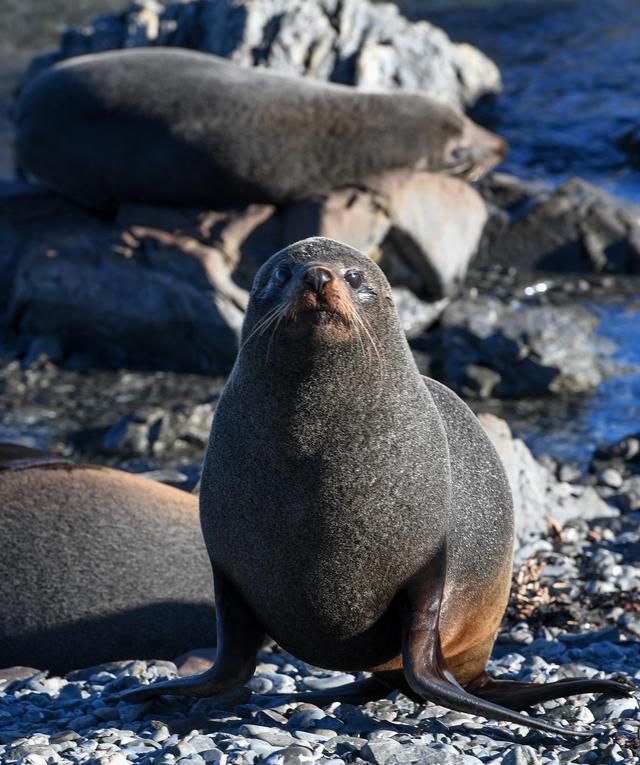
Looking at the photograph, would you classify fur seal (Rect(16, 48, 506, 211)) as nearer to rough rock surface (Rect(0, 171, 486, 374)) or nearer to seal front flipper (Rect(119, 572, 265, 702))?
rough rock surface (Rect(0, 171, 486, 374))

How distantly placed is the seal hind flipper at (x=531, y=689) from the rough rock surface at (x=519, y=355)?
5.25 m

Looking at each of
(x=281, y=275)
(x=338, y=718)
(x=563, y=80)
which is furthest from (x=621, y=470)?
(x=563, y=80)

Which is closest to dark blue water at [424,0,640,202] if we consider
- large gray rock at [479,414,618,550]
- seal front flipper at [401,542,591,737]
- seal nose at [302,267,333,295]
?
large gray rock at [479,414,618,550]

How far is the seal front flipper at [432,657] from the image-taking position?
409cm

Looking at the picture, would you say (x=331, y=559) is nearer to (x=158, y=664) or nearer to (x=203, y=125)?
(x=158, y=664)

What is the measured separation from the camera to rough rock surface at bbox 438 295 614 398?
10008 mm

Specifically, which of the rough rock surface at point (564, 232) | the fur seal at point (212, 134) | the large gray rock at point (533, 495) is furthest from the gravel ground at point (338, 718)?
the rough rock surface at point (564, 232)

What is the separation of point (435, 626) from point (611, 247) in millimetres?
8700

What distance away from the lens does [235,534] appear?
438cm

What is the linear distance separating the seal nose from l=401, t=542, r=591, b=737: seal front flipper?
3.14 feet

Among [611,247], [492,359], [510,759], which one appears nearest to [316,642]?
[510,759]

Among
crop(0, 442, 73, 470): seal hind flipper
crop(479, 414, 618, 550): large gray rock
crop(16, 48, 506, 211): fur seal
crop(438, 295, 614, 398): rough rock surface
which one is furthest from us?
crop(16, 48, 506, 211): fur seal

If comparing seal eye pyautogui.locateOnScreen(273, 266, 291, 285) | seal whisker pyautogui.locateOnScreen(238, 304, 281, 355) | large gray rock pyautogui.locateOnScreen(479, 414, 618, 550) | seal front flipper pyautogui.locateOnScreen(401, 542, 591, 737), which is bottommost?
large gray rock pyautogui.locateOnScreen(479, 414, 618, 550)

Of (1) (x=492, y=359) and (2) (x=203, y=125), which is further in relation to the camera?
(2) (x=203, y=125)
